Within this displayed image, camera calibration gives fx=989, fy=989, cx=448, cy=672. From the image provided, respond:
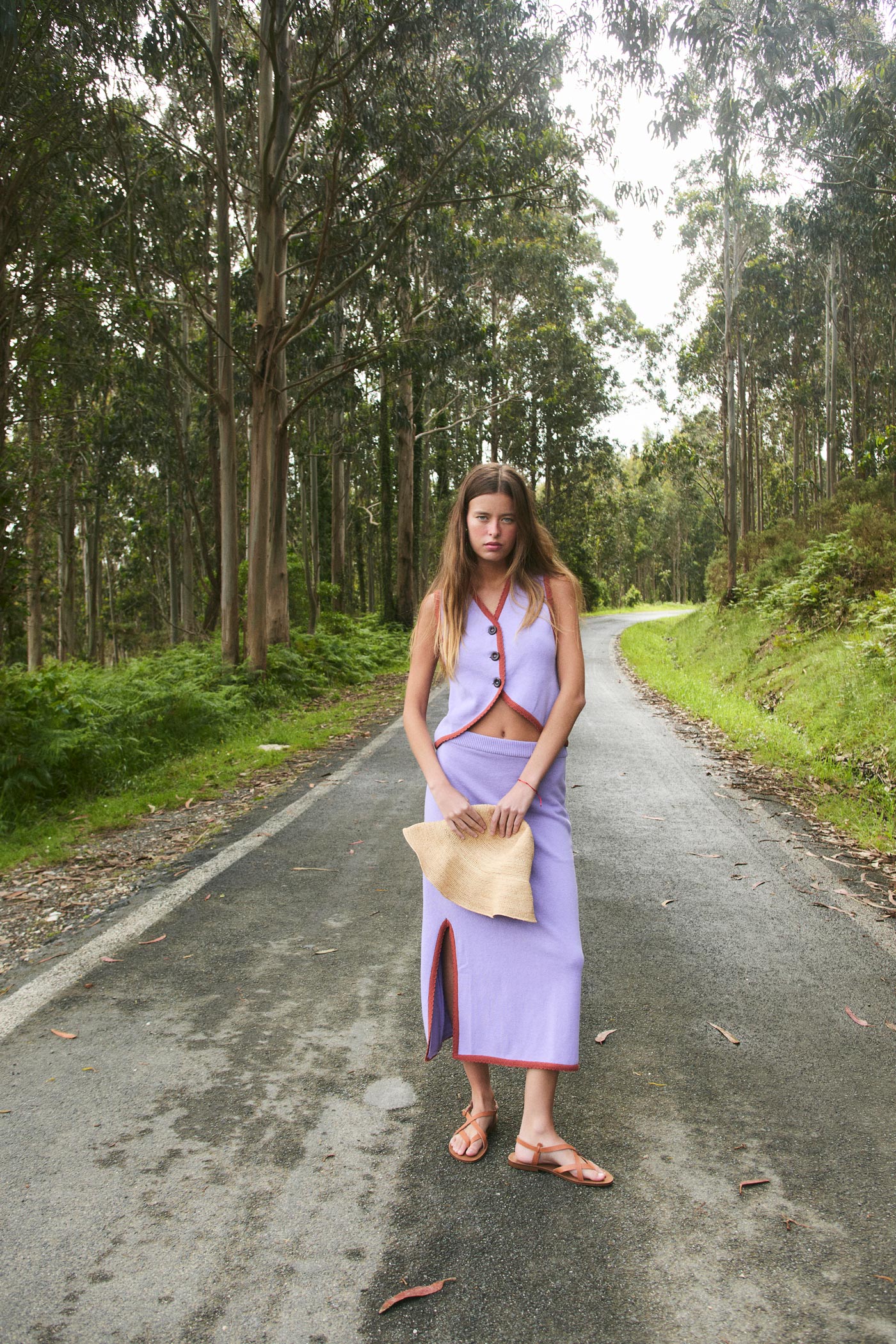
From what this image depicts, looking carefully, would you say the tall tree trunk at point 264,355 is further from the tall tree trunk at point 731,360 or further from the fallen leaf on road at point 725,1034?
the tall tree trunk at point 731,360

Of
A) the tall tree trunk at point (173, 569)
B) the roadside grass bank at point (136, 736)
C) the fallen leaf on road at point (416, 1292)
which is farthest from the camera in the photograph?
the tall tree trunk at point (173, 569)

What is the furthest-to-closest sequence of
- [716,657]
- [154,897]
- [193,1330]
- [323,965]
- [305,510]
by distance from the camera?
1. [305,510]
2. [716,657]
3. [154,897]
4. [323,965]
5. [193,1330]

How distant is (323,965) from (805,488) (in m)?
43.7

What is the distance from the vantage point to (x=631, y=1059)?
336 cm

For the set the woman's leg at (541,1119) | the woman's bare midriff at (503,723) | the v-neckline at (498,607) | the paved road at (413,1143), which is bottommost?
the paved road at (413,1143)

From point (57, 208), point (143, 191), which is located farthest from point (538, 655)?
point (143, 191)

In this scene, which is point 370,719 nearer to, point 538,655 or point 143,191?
point 143,191

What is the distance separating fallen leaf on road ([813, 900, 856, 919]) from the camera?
4.84 m

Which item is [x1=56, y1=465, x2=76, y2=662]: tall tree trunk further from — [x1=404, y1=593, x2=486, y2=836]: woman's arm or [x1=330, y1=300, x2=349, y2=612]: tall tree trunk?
[x1=404, y1=593, x2=486, y2=836]: woman's arm

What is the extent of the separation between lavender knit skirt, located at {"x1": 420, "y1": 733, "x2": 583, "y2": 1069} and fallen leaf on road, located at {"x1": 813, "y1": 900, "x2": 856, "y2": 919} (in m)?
2.63

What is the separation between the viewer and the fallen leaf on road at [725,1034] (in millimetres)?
3500

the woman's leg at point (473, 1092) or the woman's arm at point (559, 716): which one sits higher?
the woman's arm at point (559, 716)

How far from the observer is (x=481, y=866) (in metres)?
2.70

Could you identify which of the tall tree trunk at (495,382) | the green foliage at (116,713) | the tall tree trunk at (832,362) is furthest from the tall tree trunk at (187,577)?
the tall tree trunk at (832,362)
